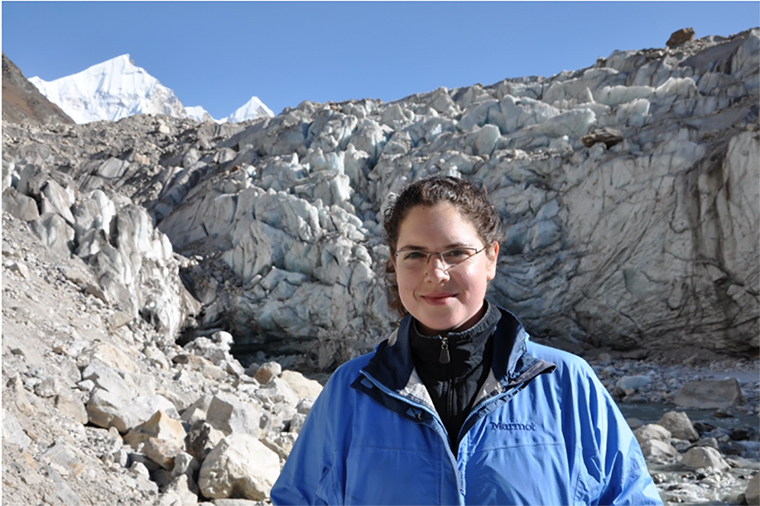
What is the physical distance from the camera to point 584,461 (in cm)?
147

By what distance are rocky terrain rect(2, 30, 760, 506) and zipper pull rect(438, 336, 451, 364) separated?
3365 millimetres

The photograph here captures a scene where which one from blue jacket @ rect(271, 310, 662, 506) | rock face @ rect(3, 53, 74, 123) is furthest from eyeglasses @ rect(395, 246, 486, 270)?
rock face @ rect(3, 53, 74, 123)

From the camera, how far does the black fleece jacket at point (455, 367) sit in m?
1.54

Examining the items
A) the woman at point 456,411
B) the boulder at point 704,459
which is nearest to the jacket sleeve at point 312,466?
the woman at point 456,411

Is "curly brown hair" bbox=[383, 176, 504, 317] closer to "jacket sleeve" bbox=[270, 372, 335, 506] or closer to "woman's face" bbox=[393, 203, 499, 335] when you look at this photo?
"woman's face" bbox=[393, 203, 499, 335]

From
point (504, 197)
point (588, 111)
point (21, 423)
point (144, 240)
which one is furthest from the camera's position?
point (588, 111)

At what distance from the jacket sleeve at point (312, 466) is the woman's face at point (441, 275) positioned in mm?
388

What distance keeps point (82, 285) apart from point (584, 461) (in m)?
12.8

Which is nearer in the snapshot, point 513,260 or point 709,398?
point 709,398

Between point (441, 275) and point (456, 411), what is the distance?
1.24ft

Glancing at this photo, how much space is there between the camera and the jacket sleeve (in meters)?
1.57

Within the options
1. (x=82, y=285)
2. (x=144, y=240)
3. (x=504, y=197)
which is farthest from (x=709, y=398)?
(x=144, y=240)

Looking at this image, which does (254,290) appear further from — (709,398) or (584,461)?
(584,461)

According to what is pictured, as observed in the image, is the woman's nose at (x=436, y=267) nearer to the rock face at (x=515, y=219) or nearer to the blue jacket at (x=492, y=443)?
the blue jacket at (x=492, y=443)
